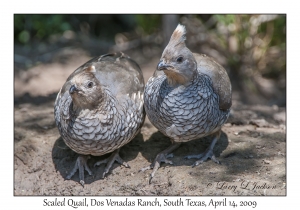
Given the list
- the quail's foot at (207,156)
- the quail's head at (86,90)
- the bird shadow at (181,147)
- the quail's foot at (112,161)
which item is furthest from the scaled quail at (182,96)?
the quail's head at (86,90)

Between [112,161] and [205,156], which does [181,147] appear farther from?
[112,161]

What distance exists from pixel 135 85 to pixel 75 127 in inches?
42.3

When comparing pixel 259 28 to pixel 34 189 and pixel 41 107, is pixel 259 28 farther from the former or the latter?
pixel 34 189

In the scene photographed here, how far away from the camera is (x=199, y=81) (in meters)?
5.12

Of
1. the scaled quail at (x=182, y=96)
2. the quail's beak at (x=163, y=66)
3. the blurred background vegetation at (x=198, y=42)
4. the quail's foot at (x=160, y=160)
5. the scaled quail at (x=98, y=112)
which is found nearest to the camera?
the quail's beak at (x=163, y=66)

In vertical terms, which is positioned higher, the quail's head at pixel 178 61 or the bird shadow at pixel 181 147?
the quail's head at pixel 178 61

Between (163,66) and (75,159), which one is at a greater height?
(163,66)

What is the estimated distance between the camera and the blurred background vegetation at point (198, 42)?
8.51 meters

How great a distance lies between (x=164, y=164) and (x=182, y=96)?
1.02 metres

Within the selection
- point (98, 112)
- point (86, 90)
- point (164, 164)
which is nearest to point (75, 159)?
point (98, 112)

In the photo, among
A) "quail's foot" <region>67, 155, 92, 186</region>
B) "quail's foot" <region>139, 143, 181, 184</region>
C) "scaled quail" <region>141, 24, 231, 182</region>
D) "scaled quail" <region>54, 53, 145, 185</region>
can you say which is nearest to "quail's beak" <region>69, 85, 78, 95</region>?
"scaled quail" <region>54, 53, 145, 185</region>

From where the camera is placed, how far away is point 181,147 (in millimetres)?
5910

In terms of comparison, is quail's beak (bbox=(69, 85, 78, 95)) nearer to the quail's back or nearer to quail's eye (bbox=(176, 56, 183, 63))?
the quail's back

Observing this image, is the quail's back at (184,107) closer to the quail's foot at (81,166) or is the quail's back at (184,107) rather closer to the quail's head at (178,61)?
the quail's head at (178,61)
